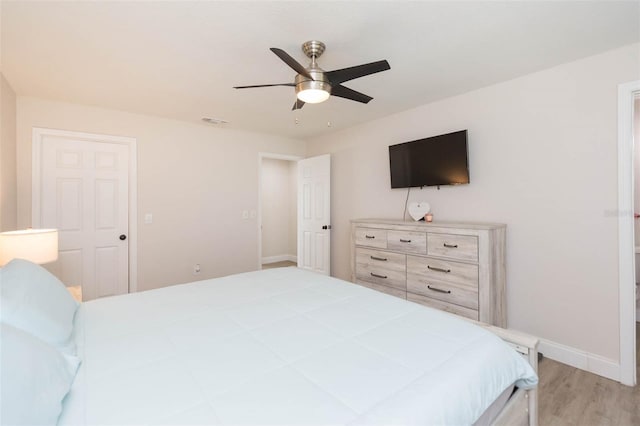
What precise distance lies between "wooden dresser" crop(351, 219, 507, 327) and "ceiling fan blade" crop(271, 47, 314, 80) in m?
1.85

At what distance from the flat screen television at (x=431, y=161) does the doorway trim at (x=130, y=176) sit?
322cm

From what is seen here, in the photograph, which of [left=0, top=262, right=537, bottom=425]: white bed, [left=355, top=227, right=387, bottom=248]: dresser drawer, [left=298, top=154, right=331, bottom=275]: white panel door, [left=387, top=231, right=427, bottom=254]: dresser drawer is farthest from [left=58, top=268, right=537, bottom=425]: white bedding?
[left=298, top=154, right=331, bottom=275]: white panel door

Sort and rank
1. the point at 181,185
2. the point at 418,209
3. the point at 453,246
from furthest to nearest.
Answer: the point at 181,185 < the point at 418,209 < the point at 453,246

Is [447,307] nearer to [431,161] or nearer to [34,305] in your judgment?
[431,161]

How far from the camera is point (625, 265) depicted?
7.00 feet

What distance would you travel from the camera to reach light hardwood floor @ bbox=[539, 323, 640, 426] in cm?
178

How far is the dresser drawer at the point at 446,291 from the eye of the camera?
8.24ft

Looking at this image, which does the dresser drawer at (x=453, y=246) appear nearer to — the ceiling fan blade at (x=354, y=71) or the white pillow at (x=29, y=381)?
the ceiling fan blade at (x=354, y=71)

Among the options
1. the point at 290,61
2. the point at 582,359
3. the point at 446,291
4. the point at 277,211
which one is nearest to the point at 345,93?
the point at 290,61

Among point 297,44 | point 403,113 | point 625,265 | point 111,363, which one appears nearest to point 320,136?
point 403,113

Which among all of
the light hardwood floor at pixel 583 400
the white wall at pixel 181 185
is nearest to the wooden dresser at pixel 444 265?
the light hardwood floor at pixel 583 400

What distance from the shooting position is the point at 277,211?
656 cm

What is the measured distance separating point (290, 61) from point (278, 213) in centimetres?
509

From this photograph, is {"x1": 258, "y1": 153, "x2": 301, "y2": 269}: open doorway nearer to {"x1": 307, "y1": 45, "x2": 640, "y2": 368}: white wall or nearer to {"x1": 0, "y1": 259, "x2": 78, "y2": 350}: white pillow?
{"x1": 307, "y1": 45, "x2": 640, "y2": 368}: white wall
